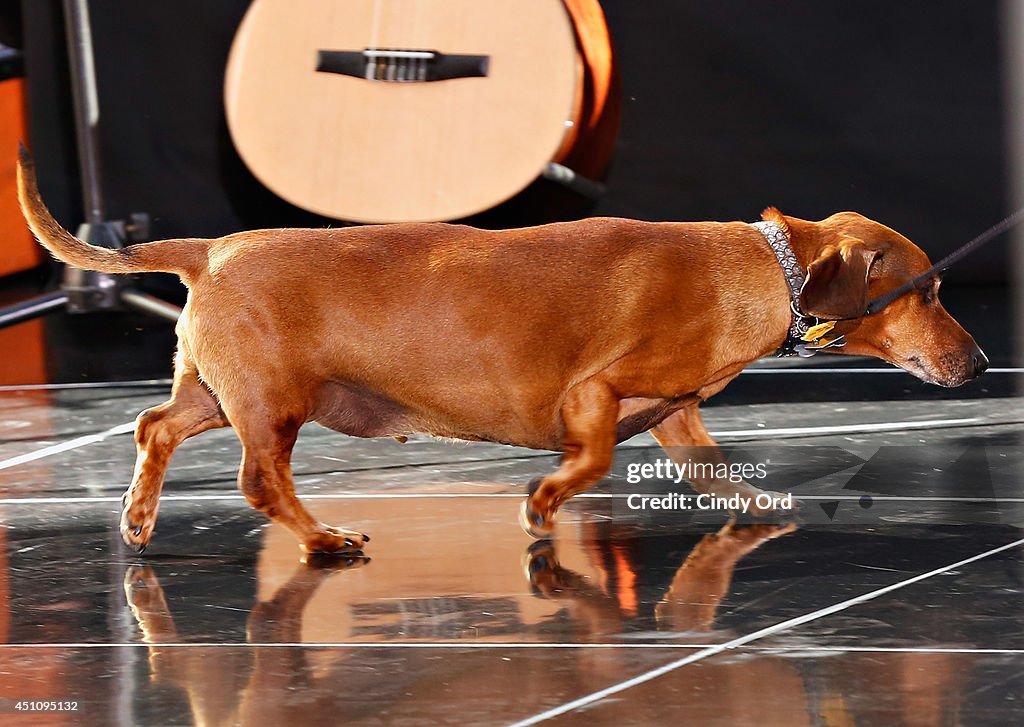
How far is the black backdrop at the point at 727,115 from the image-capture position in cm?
570

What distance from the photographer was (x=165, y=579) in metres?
3.02

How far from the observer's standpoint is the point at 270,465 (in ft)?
9.95

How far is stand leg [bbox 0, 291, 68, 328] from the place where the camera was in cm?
522

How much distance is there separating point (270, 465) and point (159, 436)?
0.96 ft

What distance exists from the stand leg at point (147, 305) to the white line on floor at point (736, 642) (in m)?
2.85

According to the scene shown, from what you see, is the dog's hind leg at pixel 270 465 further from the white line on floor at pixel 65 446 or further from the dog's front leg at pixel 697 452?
the white line on floor at pixel 65 446

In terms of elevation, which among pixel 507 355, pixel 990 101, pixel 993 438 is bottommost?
pixel 993 438

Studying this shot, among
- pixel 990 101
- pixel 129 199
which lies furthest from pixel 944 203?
pixel 129 199

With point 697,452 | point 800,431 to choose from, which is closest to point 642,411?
point 697,452

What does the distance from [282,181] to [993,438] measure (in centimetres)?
245

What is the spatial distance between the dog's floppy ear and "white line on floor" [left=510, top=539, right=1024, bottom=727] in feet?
1.69

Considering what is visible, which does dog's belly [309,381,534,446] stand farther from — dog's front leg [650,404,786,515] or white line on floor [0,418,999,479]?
white line on floor [0,418,999,479]

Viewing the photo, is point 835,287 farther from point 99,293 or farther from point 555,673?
point 99,293

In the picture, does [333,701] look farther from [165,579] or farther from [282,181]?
[282,181]
